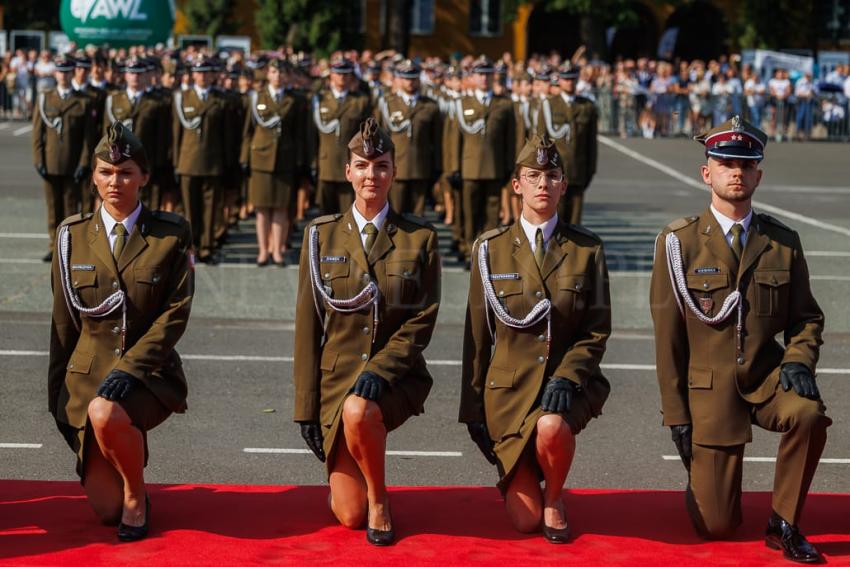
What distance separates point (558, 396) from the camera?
667cm

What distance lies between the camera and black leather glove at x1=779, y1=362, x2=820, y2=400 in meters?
6.45

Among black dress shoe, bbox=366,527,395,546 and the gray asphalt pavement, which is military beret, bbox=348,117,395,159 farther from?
the gray asphalt pavement

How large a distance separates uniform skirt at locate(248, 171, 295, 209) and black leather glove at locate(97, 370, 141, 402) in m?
9.30

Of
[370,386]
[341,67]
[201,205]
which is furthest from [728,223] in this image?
[201,205]

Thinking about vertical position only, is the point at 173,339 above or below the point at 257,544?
above

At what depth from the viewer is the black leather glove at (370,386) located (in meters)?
6.67

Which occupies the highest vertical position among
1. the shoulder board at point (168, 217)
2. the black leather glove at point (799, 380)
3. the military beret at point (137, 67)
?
the military beret at point (137, 67)

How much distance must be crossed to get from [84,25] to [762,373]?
60.5ft

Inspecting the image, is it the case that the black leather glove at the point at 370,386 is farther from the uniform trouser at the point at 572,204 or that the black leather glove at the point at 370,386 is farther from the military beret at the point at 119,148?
the uniform trouser at the point at 572,204

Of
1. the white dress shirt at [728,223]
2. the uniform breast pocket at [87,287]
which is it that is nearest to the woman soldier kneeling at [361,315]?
the uniform breast pocket at [87,287]

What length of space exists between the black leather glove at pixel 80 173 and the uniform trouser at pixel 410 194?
3.10 metres

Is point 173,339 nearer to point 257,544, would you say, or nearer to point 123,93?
point 257,544

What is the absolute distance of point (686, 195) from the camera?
2409 centimetres

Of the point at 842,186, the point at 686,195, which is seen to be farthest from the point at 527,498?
the point at 842,186
